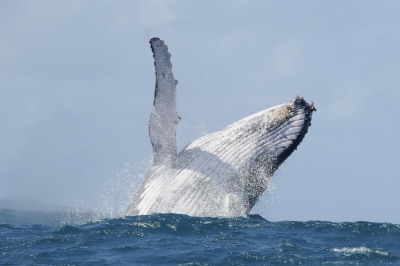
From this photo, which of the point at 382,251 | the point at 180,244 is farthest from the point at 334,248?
the point at 180,244

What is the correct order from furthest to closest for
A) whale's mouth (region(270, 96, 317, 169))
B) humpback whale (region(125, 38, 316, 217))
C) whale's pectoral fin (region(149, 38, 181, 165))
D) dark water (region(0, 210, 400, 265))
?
whale's pectoral fin (region(149, 38, 181, 165)) < whale's mouth (region(270, 96, 317, 169)) < humpback whale (region(125, 38, 316, 217)) < dark water (region(0, 210, 400, 265))

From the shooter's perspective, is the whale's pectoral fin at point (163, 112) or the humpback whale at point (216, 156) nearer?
the humpback whale at point (216, 156)

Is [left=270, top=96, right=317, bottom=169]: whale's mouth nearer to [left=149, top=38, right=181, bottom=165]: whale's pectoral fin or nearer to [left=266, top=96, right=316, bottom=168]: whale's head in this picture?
[left=266, top=96, right=316, bottom=168]: whale's head

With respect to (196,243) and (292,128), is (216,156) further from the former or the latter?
(196,243)

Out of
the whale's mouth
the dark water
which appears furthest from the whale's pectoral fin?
the whale's mouth

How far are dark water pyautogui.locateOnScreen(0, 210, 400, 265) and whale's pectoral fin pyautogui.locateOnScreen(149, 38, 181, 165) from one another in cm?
167

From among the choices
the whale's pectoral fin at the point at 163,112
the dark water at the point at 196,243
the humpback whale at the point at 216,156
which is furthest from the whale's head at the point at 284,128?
the whale's pectoral fin at the point at 163,112

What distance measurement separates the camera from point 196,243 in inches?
469

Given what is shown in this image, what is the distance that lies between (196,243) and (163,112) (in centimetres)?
349

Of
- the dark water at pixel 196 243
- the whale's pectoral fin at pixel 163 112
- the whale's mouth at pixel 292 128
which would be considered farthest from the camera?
the whale's pectoral fin at pixel 163 112

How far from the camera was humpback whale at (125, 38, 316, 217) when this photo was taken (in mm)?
13781

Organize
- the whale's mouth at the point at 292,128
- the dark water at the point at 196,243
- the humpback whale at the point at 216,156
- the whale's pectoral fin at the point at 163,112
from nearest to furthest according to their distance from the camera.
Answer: the dark water at the point at 196,243, the humpback whale at the point at 216,156, the whale's mouth at the point at 292,128, the whale's pectoral fin at the point at 163,112

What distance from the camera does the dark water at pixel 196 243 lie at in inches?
424

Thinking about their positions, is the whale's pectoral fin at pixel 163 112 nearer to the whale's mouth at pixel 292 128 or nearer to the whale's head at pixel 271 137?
the whale's head at pixel 271 137
